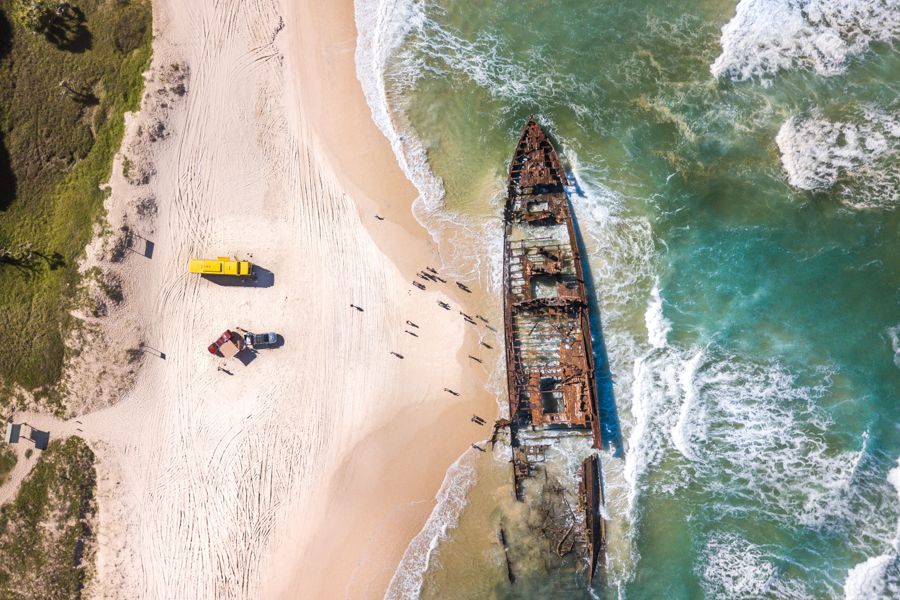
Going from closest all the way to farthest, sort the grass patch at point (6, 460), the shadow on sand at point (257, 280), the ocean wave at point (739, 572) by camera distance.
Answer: the ocean wave at point (739, 572), the grass patch at point (6, 460), the shadow on sand at point (257, 280)

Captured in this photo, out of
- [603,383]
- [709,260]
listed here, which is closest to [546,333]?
[603,383]

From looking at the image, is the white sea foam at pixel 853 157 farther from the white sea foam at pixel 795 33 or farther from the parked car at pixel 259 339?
the parked car at pixel 259 339

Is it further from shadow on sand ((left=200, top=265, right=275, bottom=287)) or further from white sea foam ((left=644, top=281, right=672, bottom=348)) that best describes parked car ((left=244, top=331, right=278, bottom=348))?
white sea foam ((left=644, top=281, right=672, bottom=348))

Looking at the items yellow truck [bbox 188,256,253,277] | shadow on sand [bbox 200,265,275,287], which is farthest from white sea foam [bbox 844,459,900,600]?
yellow truck [bbox 188,256,253,277]

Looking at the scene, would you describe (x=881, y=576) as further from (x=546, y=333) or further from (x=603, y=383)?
(x=546, y=333)

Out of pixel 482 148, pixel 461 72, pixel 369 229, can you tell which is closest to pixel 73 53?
pixel 369 229

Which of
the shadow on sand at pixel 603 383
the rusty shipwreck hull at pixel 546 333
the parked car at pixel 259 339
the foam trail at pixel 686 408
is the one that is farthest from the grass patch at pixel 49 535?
the foam trail at pixel 686 408

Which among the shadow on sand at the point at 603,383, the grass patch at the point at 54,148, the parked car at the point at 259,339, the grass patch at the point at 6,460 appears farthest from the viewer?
the grass patch at the point at 54,148
